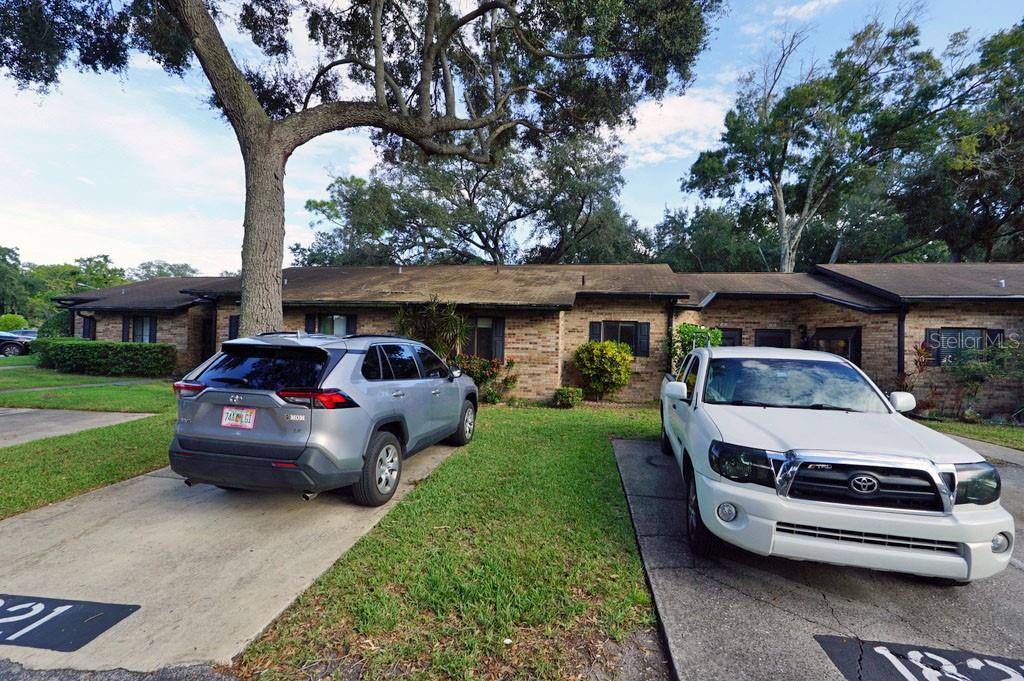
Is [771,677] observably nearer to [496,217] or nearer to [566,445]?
[566,445]

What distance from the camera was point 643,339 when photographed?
38.4 ft

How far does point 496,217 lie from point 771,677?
27.1 m

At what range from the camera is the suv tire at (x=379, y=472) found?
3854mm

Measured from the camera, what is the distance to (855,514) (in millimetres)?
2486

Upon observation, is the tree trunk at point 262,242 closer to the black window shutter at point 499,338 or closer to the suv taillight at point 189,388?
the suv taillight at point 189,388

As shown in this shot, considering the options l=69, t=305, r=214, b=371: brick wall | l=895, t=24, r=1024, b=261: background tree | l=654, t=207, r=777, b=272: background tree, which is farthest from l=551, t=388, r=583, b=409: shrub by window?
l=895, t=24, r=1024, b=261: background tree

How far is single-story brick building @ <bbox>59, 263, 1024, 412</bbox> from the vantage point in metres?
10.6

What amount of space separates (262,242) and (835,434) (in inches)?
335

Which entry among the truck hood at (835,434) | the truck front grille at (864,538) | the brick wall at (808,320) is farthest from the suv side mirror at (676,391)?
the brick wall at (808,320)

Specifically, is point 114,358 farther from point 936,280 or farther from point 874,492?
point 936,280

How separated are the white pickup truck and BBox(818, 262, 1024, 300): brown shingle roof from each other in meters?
10.5

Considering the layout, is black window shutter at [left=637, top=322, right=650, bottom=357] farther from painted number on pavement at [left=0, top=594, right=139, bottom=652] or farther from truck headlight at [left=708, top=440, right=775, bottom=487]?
painted number on pavement at [left=0, top=594, right=139, bottom=652]

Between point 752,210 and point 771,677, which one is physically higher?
point 752,210

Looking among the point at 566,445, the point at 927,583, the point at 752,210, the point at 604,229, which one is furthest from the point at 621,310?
the point at 752,210
